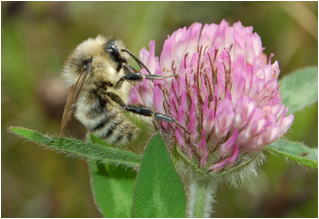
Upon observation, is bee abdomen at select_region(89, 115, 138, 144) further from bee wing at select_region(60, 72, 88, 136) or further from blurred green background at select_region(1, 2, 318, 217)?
blurred green background at select_region(1, 2, 318, 217)

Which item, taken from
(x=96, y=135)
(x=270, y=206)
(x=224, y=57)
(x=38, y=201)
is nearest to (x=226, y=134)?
(x=224, y=57)

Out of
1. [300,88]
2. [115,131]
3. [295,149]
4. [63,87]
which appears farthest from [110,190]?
[63,87]

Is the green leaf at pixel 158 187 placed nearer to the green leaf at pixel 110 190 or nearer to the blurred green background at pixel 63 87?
the green leaf at pixel 110 190

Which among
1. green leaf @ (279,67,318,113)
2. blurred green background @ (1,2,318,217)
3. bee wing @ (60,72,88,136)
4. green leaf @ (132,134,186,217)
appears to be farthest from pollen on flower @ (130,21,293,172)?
blurred green background @ (1,2,318,217)

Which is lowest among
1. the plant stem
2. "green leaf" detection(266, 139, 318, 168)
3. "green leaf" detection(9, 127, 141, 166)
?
the plant stem

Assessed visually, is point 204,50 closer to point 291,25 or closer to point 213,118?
point 213,118

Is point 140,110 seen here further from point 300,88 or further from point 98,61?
point 300,88

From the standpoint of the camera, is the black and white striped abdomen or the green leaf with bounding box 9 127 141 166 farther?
the black and white striped abdomen

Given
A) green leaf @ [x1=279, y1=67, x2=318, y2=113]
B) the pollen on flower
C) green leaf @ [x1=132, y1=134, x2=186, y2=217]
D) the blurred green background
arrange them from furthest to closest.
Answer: the blurred green background, green leaf @ [x1=279, y1=67, x2=318, y2=113], the pollen on flower, green leaf @ [x1=132, y1=134, x2=186, y2=217]
